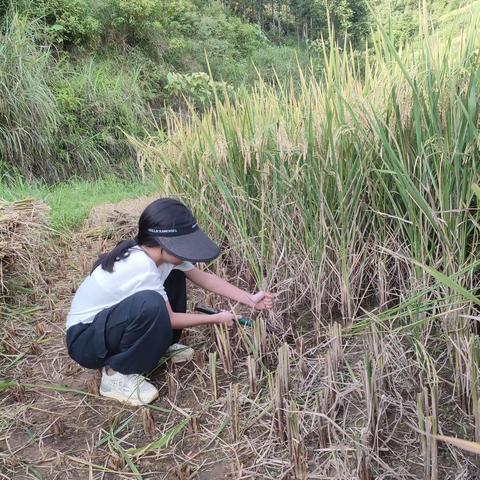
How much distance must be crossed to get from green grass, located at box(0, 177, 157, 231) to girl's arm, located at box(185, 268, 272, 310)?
3.92 ft

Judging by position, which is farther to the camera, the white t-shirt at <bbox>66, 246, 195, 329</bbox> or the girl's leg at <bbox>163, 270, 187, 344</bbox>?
the girl's leg at <bbox>163, 270, 187, 344</bbox>

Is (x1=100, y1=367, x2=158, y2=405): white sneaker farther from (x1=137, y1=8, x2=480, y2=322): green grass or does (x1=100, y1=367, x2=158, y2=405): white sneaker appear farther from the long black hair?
(x1=137, y1=8, x2=480, y2=322): green grass

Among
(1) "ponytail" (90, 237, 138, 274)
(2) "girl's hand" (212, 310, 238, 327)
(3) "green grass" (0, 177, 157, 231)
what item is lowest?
(3) "green grass" (0, 177, 157, 231)

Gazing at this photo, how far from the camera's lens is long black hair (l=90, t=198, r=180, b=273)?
5.07 feet

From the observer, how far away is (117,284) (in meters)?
1.62

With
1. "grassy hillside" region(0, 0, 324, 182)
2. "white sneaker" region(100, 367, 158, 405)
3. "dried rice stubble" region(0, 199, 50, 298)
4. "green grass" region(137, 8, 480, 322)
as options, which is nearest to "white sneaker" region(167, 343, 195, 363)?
"white sneaker" region(100, 367, 158, 405)

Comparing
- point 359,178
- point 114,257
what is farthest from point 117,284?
point 359,178

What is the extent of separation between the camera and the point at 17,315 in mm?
2211

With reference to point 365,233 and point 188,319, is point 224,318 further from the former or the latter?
point 365,233

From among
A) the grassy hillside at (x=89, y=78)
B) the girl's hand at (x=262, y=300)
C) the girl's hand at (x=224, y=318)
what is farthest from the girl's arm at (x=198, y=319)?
the grassy hillside at (x=89, y=78)

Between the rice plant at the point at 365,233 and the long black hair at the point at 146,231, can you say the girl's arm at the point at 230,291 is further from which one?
the long black hair at the point at 146,231

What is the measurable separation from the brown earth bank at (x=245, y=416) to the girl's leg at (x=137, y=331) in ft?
0.34

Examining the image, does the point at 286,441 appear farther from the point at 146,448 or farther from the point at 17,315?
the point at 17,315

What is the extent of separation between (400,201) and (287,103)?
75cm
